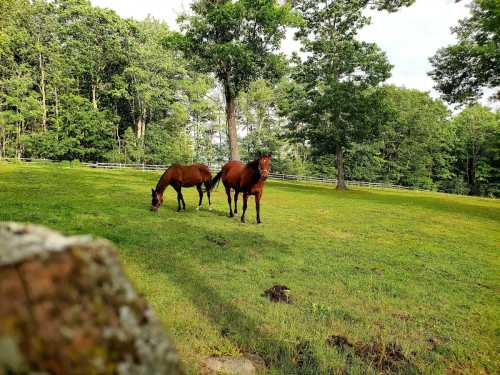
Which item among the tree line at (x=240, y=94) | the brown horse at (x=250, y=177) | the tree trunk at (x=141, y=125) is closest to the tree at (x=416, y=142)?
the tree line at (x=240, y=94)

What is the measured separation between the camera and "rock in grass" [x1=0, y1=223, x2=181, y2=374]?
0.71 meters

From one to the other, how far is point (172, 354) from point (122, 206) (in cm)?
1144

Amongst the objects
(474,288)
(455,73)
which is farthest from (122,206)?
(455,73)

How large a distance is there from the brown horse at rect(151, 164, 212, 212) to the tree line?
872 centimetres

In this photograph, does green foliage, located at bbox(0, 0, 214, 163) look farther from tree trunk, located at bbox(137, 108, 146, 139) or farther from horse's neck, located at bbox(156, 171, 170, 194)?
horse's neck, located at bbox(156, 171, 170, 194)

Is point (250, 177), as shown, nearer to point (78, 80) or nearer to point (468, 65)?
point (468, 65)

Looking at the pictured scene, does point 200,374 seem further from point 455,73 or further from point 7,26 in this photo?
point 7,26

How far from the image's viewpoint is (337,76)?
28172mm

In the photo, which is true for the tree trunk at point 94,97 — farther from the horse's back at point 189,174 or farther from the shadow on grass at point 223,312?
the shadow on grass at point 223,312

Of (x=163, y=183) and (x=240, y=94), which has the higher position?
(x=240, y=94)

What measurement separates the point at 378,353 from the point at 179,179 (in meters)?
10.0

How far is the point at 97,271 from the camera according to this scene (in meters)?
0.84

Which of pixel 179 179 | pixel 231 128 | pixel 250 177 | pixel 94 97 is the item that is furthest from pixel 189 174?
pixel 94 97

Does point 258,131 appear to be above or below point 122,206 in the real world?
above
